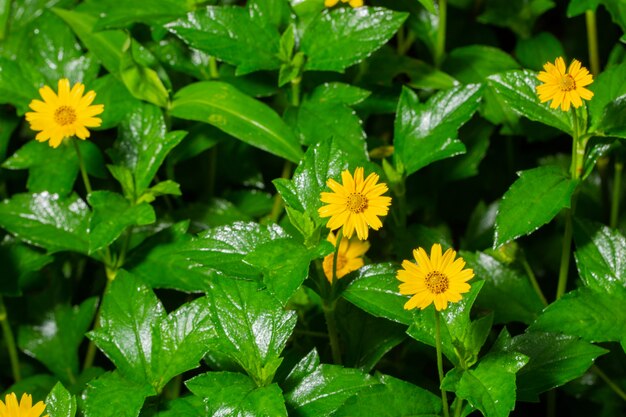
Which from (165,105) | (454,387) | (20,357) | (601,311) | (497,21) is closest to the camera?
(454,387)

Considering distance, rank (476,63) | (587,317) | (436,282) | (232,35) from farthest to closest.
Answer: (476,63) < (232,35) < (587,317) < (436,282)

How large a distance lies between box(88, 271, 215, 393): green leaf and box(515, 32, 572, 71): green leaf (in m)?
0.89

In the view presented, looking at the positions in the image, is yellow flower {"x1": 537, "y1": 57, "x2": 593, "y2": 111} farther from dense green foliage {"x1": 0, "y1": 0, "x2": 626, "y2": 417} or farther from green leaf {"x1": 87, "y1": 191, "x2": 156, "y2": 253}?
green leaf {"x1": 87, "y1": 191, "x2": 156, "y2": 253}

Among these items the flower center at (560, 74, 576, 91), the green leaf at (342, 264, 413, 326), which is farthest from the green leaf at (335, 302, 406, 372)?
the flower center at (560, 74, 576, 91)

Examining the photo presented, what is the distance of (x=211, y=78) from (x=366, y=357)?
632mm

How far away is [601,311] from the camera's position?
125 centimetres

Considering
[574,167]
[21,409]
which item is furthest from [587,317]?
[21,409]

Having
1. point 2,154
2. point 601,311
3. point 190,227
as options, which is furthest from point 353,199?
point 2,154

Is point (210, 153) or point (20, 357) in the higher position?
point (210, 153)

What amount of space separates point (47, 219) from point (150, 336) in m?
0.34

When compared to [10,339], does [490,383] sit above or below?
below

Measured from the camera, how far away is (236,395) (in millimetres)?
1117

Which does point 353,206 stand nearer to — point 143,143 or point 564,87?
point 564,87

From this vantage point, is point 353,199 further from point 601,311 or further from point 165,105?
point 165,105
